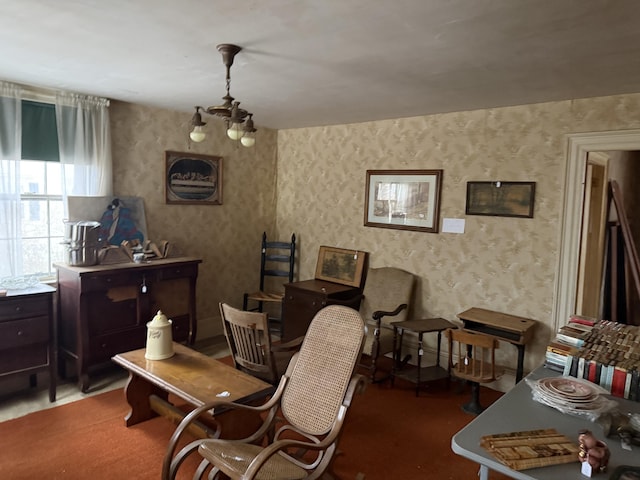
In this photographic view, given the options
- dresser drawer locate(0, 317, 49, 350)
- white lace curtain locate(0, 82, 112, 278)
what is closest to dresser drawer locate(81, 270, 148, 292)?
dresser drawer locate(0, 317, 49, 350)

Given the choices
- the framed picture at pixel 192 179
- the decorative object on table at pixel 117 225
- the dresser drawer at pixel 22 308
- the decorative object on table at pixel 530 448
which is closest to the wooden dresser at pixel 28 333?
the dresser drawer at pixel 22 308

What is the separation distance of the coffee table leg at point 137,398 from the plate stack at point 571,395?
97.1 inches

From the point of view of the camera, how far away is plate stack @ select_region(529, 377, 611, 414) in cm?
180

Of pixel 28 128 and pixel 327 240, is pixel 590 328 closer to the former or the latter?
pixel 327 240

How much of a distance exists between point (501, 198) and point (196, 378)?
2.81 metres

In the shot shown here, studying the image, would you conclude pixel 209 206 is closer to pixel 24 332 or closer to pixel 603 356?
pixel 24 332

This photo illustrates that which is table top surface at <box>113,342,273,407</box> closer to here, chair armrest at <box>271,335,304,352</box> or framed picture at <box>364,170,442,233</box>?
chair armrest at <box>271,335,304,352</box>

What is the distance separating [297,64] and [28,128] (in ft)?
7.69

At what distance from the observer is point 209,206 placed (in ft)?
15.8

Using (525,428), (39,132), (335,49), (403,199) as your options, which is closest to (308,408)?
(525,428)

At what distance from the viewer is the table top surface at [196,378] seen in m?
2.40

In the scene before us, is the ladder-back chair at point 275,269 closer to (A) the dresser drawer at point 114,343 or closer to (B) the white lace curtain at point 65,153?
(A) the dresser drawer at point 114,343

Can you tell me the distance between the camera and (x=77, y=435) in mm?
2863

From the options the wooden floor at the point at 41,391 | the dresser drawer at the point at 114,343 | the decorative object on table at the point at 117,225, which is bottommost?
the wooden floor at the point at 41,391
